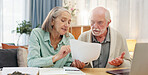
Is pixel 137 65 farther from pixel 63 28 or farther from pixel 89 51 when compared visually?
pixel 63 28

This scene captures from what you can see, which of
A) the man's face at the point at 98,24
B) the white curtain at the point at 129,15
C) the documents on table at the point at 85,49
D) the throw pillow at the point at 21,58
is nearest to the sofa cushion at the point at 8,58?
the throw pillow at the point at 21,58

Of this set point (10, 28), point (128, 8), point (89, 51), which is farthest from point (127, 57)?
point (10, 28)

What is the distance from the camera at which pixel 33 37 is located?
1661 millimetres

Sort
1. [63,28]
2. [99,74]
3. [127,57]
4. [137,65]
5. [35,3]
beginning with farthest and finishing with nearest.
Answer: [35,3] < [127,57] < [63,28] < [99,74] < [137,65]

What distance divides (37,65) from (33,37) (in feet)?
0.84

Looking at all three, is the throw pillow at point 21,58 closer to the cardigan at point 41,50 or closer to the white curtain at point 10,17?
the cardigan at point 41,50

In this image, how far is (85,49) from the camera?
53.9 inches

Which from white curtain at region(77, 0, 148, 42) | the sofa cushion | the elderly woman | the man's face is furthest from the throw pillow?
white curtain at region(77, 0, 148, 42)

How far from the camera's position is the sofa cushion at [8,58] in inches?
93.7

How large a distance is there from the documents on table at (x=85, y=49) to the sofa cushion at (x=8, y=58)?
4.25 ft

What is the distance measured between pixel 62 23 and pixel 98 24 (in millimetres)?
436

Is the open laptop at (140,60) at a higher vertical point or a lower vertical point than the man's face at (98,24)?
lower

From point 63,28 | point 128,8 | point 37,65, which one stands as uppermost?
point 128,8

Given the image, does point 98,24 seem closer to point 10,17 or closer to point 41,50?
point 41,50
